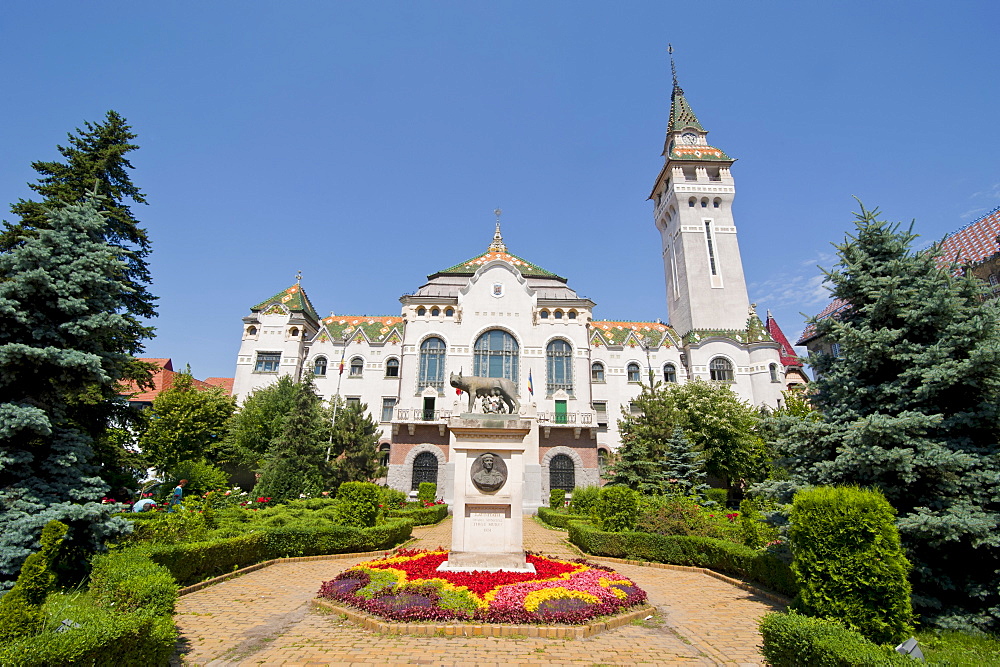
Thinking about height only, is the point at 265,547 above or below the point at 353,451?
below

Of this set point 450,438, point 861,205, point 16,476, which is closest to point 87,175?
point 16,476

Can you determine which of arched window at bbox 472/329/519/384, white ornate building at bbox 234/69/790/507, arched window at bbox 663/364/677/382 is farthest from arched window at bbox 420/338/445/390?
arched window at bbox 663/364/677/382

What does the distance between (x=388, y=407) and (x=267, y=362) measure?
10.8m

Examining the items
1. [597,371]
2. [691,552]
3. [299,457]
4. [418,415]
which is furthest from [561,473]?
[691,552]

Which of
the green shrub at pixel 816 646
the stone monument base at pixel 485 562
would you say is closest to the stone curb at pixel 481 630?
the green shrub at pixel 816 646

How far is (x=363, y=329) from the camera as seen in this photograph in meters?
40.8

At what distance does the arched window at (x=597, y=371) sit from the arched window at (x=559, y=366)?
5.12 metres

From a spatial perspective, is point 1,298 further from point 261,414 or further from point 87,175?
point 261,414

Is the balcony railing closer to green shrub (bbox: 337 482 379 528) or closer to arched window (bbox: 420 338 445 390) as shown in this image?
arched window (bbox: 420 338 445 390)

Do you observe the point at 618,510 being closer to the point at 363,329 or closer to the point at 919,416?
the point at 919,416

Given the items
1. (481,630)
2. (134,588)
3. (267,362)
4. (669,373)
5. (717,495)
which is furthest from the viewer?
(669,373)

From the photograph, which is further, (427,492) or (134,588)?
(427,492)

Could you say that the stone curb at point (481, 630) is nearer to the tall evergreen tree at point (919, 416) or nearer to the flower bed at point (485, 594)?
the flower bed at point (485, 594)

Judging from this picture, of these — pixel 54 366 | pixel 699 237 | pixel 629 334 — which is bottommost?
pixel 54 366
